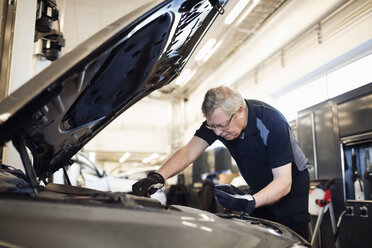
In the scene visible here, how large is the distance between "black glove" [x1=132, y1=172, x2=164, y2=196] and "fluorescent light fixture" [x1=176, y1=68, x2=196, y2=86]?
26.6ft

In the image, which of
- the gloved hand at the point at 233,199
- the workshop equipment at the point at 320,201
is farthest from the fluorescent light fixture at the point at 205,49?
the gloved hand at the point at 233,199

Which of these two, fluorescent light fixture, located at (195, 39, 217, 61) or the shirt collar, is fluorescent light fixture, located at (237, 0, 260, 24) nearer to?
fluorescent light fixture, located at (195, 39, 217, 61)

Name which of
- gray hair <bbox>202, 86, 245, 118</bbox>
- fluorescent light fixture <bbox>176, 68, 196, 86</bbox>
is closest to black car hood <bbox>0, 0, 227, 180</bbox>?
gray hair <bbox>202, 86, 245, 118</bbox>

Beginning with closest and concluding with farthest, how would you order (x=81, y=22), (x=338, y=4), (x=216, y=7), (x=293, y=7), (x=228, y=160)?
(x=216, y=7) < (x=338, y=4) < (x=293, y=7) < (x=81, y=22) < (x=228, y=160)

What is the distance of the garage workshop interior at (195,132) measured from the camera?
80cm

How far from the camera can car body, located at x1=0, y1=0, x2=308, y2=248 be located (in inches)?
29.3

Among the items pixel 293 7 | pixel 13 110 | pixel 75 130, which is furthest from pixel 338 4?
pixel 13 110

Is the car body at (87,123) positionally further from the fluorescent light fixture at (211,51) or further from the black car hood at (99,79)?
the fluorescent light fixture at (211,51)

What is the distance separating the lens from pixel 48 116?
98cm

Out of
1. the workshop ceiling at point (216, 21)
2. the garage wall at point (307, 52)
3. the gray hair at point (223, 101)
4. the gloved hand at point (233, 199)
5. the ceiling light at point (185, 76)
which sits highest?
the workshop ceiling at point (216, 21)

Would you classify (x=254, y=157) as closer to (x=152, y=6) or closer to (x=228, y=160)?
(x=152, y=6)

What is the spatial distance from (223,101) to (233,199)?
0.55 m

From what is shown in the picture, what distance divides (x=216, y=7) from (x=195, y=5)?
0.15 m

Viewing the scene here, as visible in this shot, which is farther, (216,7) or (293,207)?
(293,207)
